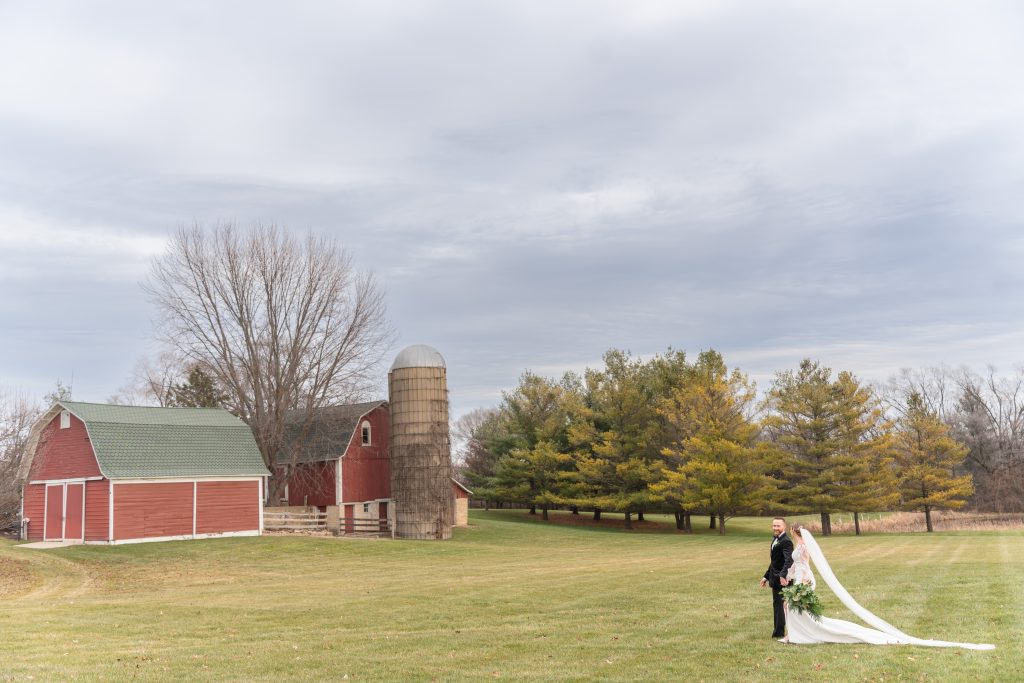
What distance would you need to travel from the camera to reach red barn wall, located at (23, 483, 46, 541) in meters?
35.8

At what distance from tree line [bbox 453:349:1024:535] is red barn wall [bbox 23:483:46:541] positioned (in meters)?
27.7

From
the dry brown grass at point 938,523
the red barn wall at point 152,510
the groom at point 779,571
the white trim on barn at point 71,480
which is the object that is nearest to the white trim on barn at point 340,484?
the red barn wall at point 152,510

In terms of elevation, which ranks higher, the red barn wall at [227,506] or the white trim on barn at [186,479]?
the white trim on barn at [186,479]

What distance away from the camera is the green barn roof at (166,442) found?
3362 centimetres

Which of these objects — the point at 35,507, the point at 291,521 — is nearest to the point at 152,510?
the point at 35,507

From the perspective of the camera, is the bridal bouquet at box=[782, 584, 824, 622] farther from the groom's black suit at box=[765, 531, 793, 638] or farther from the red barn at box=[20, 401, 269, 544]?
the red barn at box=[20, 401, 269, 544]

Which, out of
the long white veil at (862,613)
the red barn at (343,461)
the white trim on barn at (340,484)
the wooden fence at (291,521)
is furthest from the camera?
the red barn at (343,461)

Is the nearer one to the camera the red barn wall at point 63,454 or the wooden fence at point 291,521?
the red barn wall at point 63,454

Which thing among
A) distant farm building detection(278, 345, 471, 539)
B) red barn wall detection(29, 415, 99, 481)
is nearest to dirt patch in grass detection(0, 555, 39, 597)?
red barn wall detection(29, 415, 99, 481)

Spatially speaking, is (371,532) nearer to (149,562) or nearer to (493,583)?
(149,562)

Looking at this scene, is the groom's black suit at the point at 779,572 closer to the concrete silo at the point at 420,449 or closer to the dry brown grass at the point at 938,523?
the concrete silo at the point at 420,449

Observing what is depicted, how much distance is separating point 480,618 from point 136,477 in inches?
904

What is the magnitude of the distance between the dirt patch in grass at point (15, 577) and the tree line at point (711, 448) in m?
30.1

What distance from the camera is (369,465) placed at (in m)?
45.5
